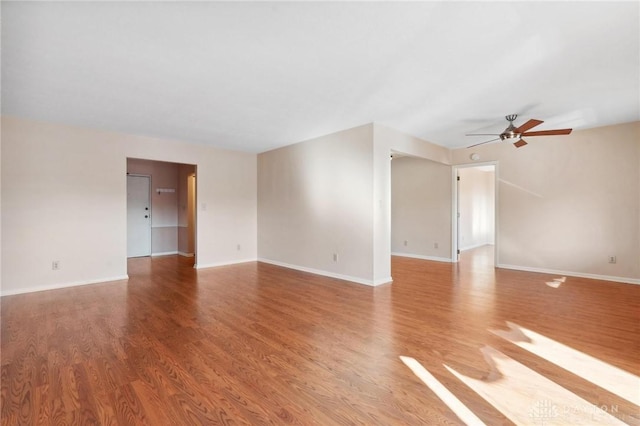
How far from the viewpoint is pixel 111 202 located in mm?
4887

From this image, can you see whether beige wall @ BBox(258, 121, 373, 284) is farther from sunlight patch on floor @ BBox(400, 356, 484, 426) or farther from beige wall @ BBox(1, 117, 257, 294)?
sunlight patch on floor @ BBox(400, 356, 484, 426)

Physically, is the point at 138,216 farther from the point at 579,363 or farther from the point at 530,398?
the point at 579,363

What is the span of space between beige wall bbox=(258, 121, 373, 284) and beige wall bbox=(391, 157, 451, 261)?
3.01 m

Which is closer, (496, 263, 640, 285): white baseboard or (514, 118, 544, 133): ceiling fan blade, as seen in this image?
(514, 118, 544, 133): ceiling fan blade

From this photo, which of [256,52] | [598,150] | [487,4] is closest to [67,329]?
[256,52]

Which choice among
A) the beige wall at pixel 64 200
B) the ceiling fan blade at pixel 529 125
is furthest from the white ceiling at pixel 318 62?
the beige wall at pixel 64 200

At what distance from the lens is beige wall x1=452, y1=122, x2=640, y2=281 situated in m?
4.64

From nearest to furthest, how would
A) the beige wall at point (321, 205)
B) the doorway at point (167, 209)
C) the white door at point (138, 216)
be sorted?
the beige wall at point (321, 205)
the white door at point (138, 216)
the doorway at point (167, 209)

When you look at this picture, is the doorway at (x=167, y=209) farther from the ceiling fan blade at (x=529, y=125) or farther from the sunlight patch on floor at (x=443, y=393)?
the ceiling fan blade at (x=529, y=125)

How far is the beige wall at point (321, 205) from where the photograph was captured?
4.61 metres

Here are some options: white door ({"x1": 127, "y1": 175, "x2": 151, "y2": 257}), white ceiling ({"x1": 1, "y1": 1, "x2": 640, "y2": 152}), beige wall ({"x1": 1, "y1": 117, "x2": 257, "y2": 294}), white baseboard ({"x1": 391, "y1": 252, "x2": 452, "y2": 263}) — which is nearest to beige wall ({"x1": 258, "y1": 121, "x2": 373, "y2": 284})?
white ceiling ({"x1": 1, "y1": 1, "x2": 640, "y2": 152})

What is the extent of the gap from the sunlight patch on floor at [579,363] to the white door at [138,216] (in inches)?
303

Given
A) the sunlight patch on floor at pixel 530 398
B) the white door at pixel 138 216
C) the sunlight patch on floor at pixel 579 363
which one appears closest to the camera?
the sunlight patch on floor at pixel 530 398

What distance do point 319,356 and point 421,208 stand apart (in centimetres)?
562
